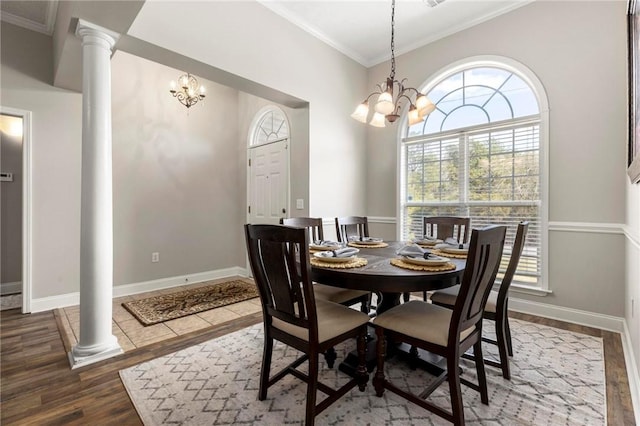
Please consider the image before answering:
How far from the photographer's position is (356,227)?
3.25m

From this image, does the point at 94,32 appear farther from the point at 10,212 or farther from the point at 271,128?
the point at 10,212

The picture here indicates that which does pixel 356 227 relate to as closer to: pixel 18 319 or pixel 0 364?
pixel 0 364

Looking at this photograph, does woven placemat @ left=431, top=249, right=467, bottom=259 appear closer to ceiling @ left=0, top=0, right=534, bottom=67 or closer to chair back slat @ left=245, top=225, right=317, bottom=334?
chair back slat @ left=245, top=225, right=317, bottom=334

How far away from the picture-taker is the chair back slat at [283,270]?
4.46 ft

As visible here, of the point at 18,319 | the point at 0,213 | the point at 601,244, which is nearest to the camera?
the point at 601,244

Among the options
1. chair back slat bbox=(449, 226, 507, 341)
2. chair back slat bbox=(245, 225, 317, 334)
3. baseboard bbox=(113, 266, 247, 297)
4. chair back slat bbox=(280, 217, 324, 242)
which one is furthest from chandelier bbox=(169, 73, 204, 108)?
chair back slat bbox=(449, 226, 507, 341)

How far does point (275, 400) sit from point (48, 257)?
3.21 meters

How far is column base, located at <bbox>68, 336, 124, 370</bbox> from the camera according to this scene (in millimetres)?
2070

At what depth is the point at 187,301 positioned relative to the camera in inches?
137

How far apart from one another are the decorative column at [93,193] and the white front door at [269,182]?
6.99 feet

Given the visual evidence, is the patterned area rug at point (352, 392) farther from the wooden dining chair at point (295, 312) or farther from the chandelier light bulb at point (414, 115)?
the chandelier light bulb at point (414, 115)

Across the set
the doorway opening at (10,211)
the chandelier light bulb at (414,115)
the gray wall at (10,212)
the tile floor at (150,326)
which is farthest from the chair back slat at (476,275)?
the gray wall at (10,212)

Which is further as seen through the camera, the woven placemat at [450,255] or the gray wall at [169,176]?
the gray wall at [169,176]

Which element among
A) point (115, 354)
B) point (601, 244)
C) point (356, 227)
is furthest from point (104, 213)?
point (601, 244)
